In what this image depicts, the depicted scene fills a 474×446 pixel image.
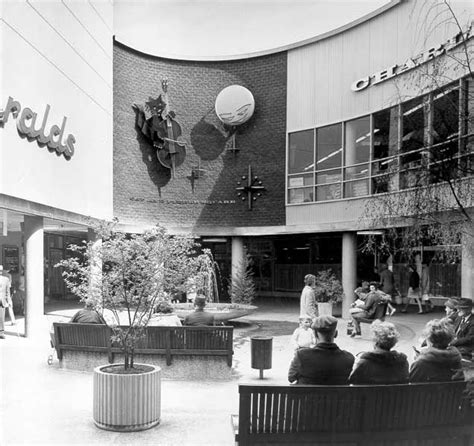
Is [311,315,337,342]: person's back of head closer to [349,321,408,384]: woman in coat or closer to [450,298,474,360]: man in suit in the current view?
[349,321,408,384]: woman in coat

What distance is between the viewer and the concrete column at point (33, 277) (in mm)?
12179

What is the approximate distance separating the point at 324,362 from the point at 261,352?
3.53 metres

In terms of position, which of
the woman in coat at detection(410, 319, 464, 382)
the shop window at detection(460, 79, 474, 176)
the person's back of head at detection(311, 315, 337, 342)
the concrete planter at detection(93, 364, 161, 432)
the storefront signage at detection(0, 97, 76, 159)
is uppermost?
the storefront signage at detection(0, 97, 76, 159)

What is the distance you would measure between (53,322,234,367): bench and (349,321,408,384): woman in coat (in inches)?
147

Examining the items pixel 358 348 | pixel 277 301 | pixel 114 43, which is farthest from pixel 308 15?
pixel 277 301

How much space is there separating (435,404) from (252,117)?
17.6 m

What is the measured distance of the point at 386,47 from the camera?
1623 centimetres

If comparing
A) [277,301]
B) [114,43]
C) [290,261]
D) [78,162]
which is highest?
[114,43]

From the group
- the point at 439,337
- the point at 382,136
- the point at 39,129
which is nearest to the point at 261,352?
the point at 439,337

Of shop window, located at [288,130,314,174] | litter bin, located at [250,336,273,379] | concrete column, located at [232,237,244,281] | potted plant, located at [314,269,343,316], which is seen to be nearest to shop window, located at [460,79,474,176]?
litter bin, located at [250,336,273,379]

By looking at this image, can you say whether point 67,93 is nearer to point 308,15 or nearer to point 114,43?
point 114,43

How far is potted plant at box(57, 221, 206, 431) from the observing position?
221 inches

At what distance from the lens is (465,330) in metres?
7.14

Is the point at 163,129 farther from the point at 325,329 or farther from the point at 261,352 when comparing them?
the point at 325,329
